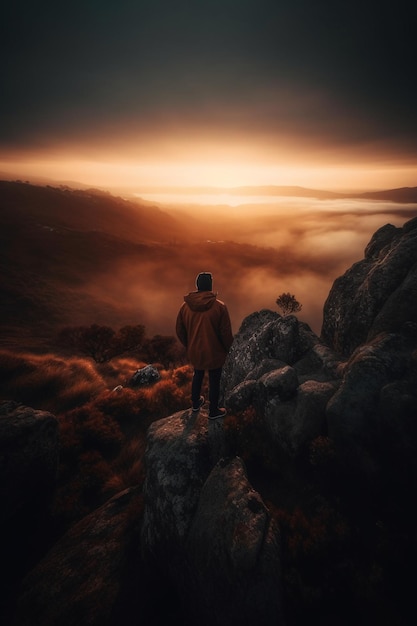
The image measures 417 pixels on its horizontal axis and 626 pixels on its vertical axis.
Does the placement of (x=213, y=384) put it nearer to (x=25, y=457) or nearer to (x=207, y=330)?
(x=207, y=330)

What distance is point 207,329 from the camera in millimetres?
8148

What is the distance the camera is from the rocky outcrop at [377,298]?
9367 millimetres

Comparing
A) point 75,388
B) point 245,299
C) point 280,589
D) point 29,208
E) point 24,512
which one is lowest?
point 245,299

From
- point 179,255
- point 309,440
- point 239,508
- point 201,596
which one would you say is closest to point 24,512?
point 201,596

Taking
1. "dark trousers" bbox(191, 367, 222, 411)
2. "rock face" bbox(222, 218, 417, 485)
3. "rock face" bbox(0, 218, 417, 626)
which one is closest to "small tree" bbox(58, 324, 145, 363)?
"rock face" bbox(222, 218, 417, 485)

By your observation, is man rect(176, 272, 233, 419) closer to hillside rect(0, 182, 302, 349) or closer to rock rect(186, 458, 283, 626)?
rock rect(186, 458, 283, 626)

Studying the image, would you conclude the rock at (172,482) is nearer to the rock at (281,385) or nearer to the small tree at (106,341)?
the rock at (281,385)

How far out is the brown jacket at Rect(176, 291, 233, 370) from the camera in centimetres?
808

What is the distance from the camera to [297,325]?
12969 mm

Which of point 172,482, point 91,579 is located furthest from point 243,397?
point 91,579

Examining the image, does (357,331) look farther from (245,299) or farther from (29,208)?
(29,208)

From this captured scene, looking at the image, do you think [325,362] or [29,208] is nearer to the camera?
[325,362]

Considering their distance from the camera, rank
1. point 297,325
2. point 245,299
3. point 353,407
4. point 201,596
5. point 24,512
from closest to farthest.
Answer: point 201,596
point 353,407
point 24,512
point 297,325
point 245,299

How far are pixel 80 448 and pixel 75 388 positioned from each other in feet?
24.5
